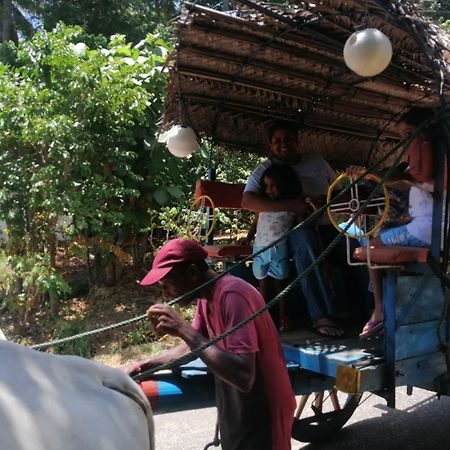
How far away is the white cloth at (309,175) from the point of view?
141 inches

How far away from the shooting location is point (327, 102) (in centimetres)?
390

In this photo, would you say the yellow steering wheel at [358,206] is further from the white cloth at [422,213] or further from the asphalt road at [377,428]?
the asphalt road at [377,428]

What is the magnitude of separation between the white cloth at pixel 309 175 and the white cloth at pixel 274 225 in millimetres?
231

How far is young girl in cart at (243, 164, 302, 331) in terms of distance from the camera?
3.29m

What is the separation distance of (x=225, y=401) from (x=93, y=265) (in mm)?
5197

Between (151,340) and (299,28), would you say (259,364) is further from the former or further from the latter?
(151,340)

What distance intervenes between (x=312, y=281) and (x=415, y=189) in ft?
2.59

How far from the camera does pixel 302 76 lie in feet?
11.3

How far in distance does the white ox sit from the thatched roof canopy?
75.5 inches

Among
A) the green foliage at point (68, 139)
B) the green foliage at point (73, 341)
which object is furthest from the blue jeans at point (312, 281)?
the green foliage at point (68, 139)

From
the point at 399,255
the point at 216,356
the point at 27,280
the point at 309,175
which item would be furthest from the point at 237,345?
the point at 27,280

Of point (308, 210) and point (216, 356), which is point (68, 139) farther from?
point (216, 356)

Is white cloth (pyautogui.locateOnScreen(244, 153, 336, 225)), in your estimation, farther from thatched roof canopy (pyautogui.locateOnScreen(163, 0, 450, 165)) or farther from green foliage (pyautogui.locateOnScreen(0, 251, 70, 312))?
green foliage (pyautogui.locateOnScreen(0, 251, 70, 312))

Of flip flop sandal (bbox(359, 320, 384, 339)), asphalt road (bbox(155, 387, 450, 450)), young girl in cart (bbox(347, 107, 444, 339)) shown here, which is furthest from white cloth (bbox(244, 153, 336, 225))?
asphalt road (bbox(155, 387, 450, 450))
